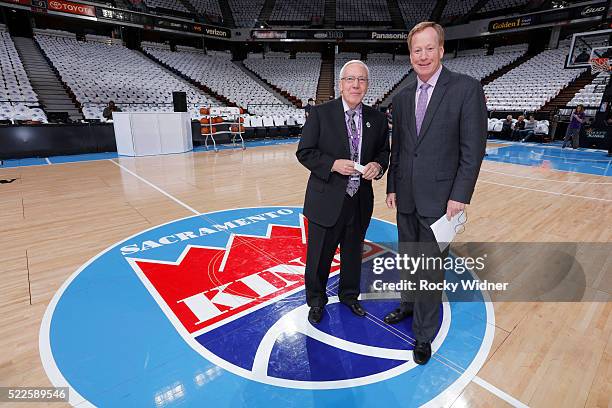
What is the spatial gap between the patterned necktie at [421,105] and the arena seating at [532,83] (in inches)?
646

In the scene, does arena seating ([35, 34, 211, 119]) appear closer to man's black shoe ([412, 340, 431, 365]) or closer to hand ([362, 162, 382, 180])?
hand ([362, 162, 382, 180])

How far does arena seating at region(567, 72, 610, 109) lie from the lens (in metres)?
13.0

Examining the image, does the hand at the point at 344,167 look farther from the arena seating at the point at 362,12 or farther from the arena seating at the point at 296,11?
the arena seating at the point at 362,12

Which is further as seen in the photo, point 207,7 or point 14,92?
point 207,7

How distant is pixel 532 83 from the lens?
16938mm

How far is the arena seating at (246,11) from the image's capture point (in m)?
24.6

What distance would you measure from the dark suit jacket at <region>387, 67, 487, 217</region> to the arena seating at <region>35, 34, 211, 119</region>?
1246 centimetres

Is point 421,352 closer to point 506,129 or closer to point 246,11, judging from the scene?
point 506,129

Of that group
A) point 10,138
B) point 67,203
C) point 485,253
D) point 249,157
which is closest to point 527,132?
point 249,157

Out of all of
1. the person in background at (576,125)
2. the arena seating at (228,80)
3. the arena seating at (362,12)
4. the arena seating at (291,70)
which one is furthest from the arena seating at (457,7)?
the person in background at (576,125)

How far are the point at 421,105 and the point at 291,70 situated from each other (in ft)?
79.3

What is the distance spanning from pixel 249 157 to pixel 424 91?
738cm

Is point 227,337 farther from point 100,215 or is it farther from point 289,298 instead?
point 100,215

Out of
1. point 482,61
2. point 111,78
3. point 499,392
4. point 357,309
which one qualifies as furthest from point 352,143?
point 482,61
